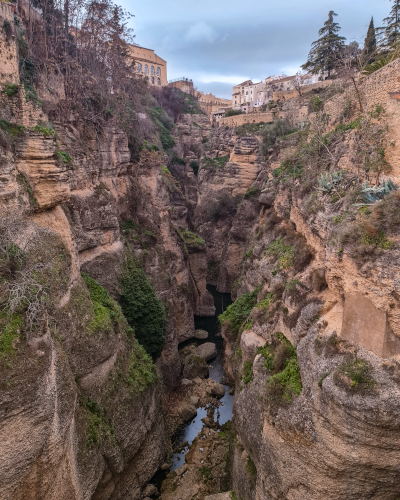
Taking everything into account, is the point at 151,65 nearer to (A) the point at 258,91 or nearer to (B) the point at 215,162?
(A) the point at 258,91

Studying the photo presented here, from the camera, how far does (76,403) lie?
10266 millimetres

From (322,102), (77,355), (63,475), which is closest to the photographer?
(63,475)

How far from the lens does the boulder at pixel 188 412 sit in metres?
18.1

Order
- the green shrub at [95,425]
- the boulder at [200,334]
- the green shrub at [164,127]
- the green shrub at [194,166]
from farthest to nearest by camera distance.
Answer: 1. the green shrub at [194,166]
2. the green shrub at [164,127]
3. the boulder at [200,334]
4. the green shrub at [95,425]

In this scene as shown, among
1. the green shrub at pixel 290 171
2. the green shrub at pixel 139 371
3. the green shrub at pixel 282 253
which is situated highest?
the green shrub at pixel 290 171

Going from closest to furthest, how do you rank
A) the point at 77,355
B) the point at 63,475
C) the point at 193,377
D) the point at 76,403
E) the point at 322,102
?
the point at 63,475
the point at 76,403
the point at 77,355
the point at 322,102
the point at 193,377

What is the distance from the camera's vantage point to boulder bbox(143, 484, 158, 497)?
13.9 m

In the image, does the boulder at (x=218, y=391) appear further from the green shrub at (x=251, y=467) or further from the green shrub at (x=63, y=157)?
the green shrub at (x=63, y=157)

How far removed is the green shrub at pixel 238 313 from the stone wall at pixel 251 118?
83.6ft

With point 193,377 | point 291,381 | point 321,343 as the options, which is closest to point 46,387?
point 291,381

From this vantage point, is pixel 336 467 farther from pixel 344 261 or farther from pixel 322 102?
pixel 322 102

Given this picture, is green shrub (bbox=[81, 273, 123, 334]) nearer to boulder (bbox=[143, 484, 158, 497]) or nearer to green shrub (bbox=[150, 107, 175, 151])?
boulder (bbox=[143, 484, 158, 497])

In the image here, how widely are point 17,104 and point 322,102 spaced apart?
566 inches

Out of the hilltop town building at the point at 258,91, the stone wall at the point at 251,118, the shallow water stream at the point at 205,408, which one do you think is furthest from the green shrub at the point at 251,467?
the hilltop town building at the point at 258,91
